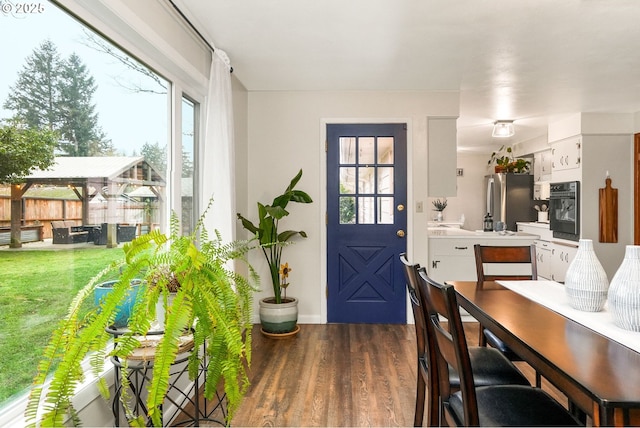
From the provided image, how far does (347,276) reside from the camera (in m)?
4.49

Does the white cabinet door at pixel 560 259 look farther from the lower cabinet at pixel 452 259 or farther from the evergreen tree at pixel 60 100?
the evergreen tree at pixel 60 100

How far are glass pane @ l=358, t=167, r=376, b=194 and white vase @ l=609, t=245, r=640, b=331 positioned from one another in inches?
118

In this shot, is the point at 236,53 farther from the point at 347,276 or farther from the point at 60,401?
the point at 60,401

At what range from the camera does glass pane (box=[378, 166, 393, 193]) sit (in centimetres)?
447

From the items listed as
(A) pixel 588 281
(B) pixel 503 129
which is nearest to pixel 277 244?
(A) pixel 588 281

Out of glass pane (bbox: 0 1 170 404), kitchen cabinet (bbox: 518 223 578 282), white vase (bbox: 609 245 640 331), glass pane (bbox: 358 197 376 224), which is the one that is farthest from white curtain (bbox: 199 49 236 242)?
kitchen cabinet (bbox: 518 223 578 282)

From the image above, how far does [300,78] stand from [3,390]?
3.32 m

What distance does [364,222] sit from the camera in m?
4.48

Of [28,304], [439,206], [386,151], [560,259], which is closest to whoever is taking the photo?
[28,304]

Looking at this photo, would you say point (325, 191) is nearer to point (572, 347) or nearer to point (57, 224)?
point (57, 224)

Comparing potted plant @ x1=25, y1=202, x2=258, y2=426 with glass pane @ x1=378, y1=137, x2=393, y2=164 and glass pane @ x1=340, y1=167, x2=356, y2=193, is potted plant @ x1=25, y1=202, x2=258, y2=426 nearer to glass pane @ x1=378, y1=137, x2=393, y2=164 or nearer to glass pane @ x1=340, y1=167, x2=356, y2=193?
glass pane @ x1=340, y1=167, x2=356, y2=193

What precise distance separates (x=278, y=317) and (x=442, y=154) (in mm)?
2385

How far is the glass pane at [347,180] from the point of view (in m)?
4.48

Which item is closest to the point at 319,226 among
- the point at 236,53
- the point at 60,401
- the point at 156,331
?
the point at 236,53
